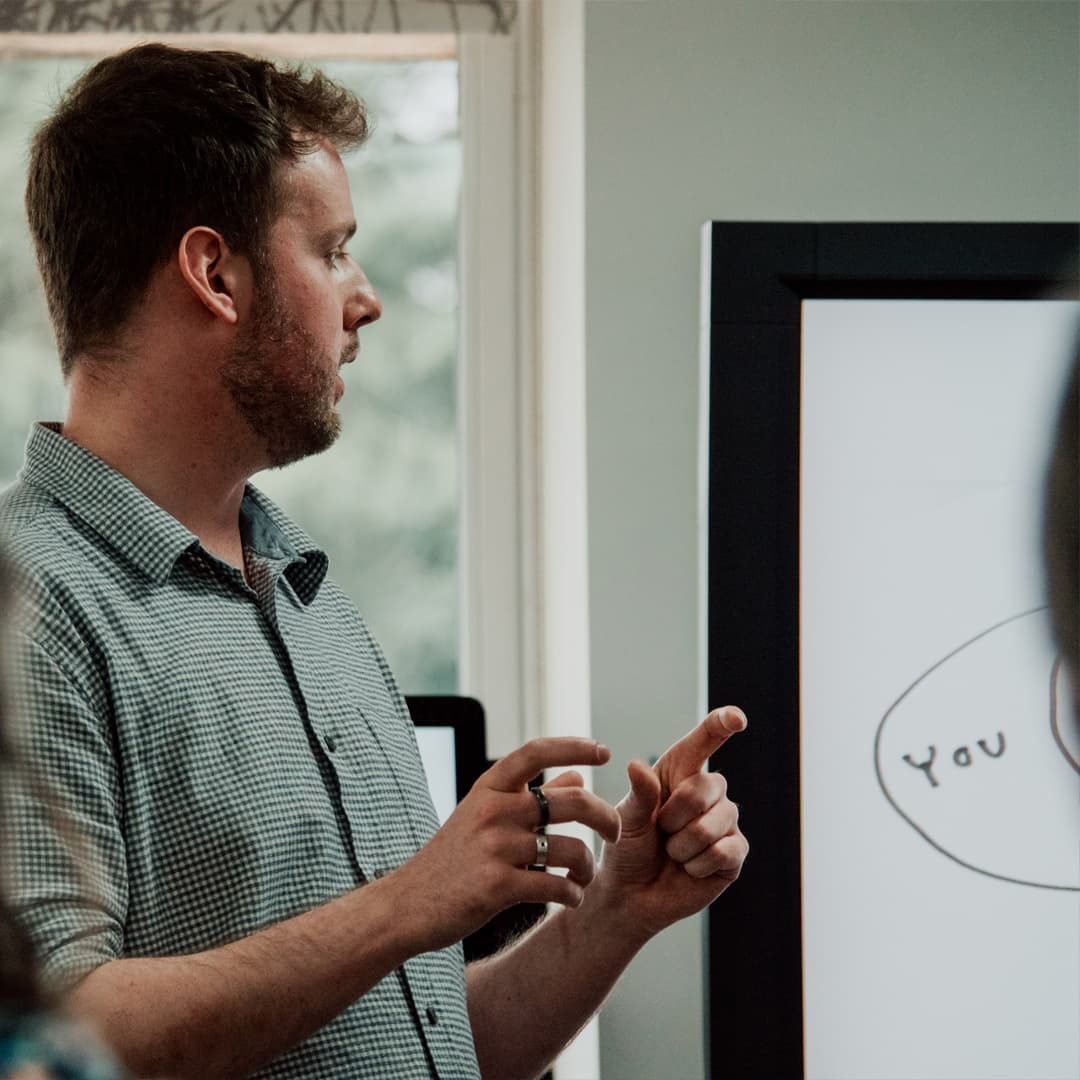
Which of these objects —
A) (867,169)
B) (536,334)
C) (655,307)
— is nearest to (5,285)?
(536,334)

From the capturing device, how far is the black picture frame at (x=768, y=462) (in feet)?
4.36

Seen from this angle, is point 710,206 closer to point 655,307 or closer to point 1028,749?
point 655,307

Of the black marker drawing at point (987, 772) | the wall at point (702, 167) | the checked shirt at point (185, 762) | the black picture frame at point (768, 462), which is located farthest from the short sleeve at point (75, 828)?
the wall at point (702, 167)

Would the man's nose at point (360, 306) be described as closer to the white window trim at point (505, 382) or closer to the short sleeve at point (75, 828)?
the short sleeve at point (75, 828)

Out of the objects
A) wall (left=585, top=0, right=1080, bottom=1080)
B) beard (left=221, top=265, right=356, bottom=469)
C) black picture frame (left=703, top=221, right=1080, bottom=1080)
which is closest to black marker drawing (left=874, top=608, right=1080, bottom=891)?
black picture frame (left=703, top=221, right=1080, bottom=1080)

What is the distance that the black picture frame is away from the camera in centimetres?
133

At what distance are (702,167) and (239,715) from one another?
100cm

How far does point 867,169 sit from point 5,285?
4.50 ft

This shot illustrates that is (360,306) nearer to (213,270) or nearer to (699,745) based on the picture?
(213,270)

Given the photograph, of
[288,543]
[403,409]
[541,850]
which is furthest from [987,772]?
[403,409]

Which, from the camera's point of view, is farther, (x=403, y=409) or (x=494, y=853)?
(x=403, y=409)

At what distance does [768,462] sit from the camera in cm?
134

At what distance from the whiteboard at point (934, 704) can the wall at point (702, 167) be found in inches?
14.7

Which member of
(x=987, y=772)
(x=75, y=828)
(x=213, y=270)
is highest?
(x=213, y=270)
